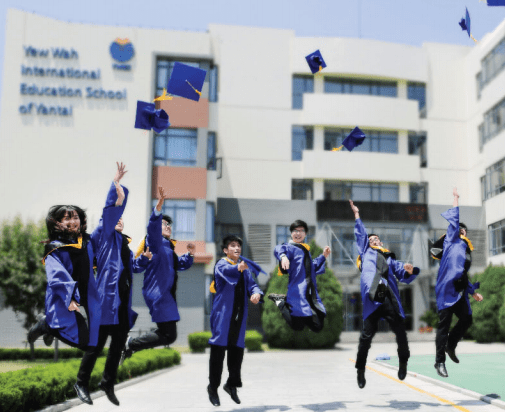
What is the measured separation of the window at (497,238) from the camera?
104ft

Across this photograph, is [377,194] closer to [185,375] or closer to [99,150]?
[99,150]

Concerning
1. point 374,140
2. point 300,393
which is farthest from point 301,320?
point 374,140

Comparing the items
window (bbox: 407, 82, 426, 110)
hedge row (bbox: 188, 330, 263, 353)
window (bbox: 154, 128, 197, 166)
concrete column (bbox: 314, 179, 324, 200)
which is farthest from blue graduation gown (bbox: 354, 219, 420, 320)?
window (bbox: 407, 82, 426, 110)

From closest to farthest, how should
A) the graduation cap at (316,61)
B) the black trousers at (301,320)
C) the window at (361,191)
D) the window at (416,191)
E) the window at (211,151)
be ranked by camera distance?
1. the black trousers at (301,320)
2. the graduation cap at (316,61)
3. the window at (211,151)
4. the window at (361,191)
5. the window at (416,191)

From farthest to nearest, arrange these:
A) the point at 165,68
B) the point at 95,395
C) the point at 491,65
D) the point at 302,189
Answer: the point at 302,189 → the point at 491,65 → the point at 165,68 → the point at 95,395

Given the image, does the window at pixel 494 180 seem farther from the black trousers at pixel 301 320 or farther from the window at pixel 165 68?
the black trousers at pixel 301 320

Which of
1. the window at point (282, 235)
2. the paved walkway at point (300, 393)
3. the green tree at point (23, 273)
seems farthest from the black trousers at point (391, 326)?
the window at point (282, 235)

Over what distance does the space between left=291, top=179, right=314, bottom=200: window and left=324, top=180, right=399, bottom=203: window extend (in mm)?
949

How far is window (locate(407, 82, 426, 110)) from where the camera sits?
125 feet

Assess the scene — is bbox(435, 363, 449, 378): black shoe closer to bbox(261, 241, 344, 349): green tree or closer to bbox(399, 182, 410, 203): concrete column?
bbox(261, 241, 344, 349): green tree

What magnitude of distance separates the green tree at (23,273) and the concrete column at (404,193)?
22.0 metres

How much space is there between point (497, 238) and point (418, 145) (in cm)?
818

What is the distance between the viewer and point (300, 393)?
424 inches

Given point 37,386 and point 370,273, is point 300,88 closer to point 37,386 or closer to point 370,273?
point 370,273
